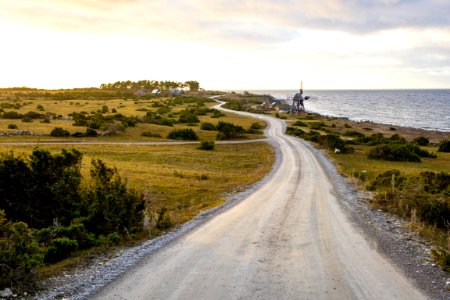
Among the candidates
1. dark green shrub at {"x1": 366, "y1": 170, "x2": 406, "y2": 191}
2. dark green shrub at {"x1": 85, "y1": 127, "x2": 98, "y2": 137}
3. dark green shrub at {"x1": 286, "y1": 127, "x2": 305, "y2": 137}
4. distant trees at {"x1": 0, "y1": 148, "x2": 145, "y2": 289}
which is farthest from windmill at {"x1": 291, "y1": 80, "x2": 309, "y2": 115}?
distant trees at {"x1": 0, "y1": 148, "x2": 145, "y2": 289}

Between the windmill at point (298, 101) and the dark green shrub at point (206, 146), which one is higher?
the windmill at point (298, 101)

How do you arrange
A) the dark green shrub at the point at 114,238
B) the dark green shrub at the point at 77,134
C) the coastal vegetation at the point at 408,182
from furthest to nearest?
the dark green shrub at the point at 77,134 < the coastal vegetation at the point at 408,182 < the dark green shrub at the point at 114,238

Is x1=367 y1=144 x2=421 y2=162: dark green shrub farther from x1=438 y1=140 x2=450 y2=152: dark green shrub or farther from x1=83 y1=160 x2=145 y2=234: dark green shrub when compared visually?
x1=83 y1=160 x2=145 y2=234: dark green shrub

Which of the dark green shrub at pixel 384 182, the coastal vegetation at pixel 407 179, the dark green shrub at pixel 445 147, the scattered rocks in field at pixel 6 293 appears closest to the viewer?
the scattered rocks in field at pixel 6 293

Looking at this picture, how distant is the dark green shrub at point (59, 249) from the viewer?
43.4ft

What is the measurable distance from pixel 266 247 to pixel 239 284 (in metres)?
3.54

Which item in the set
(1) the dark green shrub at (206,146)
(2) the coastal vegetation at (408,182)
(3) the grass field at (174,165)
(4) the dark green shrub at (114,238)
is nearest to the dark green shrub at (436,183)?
(2) the coastal vegetation at (408,182)

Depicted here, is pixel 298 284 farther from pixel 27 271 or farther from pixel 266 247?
pixel 27 271

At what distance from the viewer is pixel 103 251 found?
14.1 metres

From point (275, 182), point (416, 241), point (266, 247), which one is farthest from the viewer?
point (275, 182)

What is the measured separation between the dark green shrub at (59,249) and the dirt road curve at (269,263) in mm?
2799

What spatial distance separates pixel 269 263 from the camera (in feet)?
42.7

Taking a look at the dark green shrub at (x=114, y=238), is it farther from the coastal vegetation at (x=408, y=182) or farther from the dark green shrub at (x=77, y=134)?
the dark green shrub at (x=77, y=134)

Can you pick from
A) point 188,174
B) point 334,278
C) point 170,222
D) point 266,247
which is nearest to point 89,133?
point 188,174
